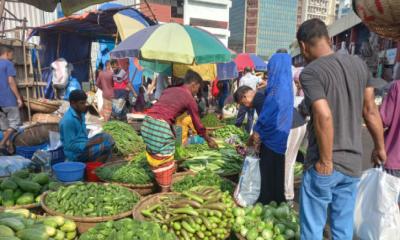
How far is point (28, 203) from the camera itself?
3455 mm

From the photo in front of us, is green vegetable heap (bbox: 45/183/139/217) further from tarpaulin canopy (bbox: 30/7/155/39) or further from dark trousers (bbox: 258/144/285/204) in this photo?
tarpaulin canopy (bbox: 30/7/155/39)

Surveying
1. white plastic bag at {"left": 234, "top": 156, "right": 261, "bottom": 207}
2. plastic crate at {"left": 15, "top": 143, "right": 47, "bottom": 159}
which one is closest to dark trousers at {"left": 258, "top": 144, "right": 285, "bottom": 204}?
white plastic bag at {"left": 234, "top": 156, "right": 261, "bottom": 207}

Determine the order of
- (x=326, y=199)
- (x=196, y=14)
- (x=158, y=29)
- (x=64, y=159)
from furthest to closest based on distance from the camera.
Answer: (x=196, y=14)
(x=158, y=29)
(x=64, y=159)
(x=326, y=199)

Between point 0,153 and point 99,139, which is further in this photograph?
point 0,153

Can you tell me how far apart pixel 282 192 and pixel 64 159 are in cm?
325

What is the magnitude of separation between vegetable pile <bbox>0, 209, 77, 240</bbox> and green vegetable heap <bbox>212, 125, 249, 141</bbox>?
4174 millimetres

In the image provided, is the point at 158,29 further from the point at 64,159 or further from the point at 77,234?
the point at 77,234

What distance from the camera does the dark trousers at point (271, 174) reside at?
3.74 metres

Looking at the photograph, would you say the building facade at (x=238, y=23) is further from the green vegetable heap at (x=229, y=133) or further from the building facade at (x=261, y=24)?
the green vegetable heap at (x=229, y=133)

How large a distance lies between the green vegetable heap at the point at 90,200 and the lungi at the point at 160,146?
0.45 metres

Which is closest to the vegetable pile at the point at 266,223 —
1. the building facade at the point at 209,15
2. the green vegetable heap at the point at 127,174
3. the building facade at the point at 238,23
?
the green vegetable heap at the point at 127,174

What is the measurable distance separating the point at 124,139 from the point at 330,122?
4308 mm

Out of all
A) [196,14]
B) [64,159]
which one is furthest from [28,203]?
[196,14]

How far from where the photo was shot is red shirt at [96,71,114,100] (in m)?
8.69
